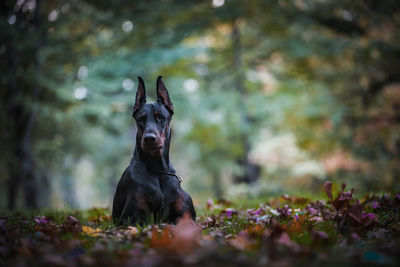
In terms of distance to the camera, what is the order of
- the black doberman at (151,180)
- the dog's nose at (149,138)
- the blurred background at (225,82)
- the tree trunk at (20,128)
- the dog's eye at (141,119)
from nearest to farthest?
the dog's nose at (149,138), the black doberman at (151,180), the dog's eye at (141,119), the blurred background at (225,82), the tree trunk at (20,128)

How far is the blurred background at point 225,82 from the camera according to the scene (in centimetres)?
1031

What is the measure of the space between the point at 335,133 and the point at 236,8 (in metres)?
6.33

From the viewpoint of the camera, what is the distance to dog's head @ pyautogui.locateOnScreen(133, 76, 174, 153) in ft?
10.2

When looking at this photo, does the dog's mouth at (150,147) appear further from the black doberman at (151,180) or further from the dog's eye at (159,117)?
the dog's eye at (159,117)

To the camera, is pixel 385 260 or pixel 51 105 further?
pixel 51 105

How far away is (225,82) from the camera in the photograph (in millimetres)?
15008

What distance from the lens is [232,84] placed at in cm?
1488

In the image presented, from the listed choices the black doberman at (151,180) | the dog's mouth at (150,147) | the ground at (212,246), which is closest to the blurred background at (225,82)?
the black doberman at (151,180)

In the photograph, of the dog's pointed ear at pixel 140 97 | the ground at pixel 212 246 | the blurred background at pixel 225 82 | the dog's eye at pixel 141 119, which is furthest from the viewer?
the blurred background at pixel 225 82

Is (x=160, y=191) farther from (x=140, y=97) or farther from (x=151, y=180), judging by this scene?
(x=140, y=97)

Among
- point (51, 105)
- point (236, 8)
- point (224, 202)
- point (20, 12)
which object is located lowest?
point (224, 202)

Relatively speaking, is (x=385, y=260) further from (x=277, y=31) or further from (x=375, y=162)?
(x=277, y=31)

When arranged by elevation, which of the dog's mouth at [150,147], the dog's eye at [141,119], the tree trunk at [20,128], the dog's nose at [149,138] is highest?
the tree trunk at [20,128]

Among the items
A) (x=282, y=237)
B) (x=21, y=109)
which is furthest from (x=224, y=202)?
(x=21, y=109)
